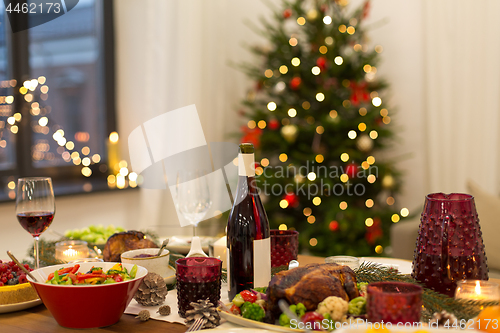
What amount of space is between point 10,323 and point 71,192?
197cm

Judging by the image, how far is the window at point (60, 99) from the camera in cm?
252

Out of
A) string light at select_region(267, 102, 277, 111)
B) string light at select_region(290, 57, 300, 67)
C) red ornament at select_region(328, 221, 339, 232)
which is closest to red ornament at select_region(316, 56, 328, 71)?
string light at select_region(290, 57, 300, 67)

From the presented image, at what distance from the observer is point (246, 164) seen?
2.75 ft

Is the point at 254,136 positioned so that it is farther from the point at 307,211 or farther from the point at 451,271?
the point at 451,271

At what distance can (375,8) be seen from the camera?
330 centimetres

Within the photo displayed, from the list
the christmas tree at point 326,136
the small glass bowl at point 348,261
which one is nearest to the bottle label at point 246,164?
the small glass bowl at point 348,261

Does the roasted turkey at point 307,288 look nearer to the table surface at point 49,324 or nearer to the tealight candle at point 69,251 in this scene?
the table surface at point 49,324

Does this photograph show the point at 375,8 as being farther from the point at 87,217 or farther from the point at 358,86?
the point at 87,217

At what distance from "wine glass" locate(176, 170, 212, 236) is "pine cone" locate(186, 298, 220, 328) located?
0.33 metres

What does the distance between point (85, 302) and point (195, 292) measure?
0.17 m

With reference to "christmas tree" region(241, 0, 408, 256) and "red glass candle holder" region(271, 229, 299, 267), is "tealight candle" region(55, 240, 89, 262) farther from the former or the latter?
"christmas tree" region(241, 0, 408, 256)

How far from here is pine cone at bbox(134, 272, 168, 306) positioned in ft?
2.67

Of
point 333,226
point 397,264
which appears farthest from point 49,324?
point 333,226

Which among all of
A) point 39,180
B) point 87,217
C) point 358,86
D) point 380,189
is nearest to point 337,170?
point 380,189
